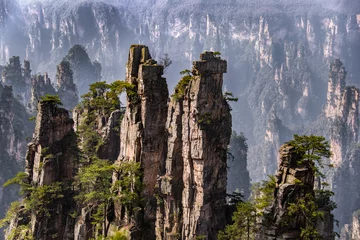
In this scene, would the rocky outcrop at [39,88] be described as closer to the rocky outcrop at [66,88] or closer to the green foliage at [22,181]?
the rocky outcrop at [66,88]

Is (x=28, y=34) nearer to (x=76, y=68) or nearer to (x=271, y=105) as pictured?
(x=76, y=68)

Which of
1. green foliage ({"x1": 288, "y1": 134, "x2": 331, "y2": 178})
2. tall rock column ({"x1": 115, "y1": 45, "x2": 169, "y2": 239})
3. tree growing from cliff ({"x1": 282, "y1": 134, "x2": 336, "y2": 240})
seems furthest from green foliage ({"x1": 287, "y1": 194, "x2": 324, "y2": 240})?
tall rock column ({"x1": 115, "y1": 45, "x2": 169, "y2": 239})

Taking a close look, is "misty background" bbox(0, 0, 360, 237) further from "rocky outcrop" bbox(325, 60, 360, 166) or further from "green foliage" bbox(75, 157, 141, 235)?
"green foliage" bbox(75, 157, 141, 235)

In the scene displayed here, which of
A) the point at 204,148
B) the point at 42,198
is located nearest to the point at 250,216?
the point at 204,148

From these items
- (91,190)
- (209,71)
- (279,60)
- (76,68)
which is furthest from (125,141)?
(279,60)

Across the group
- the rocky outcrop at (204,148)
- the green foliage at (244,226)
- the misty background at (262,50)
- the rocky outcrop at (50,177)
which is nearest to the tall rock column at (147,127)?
the rocky outcrop at (204,148)

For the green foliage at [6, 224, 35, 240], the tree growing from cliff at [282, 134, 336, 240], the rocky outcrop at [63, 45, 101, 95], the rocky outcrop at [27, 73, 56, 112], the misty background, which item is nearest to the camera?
the tree growing from cliff at [282, 134, 336, 240]
